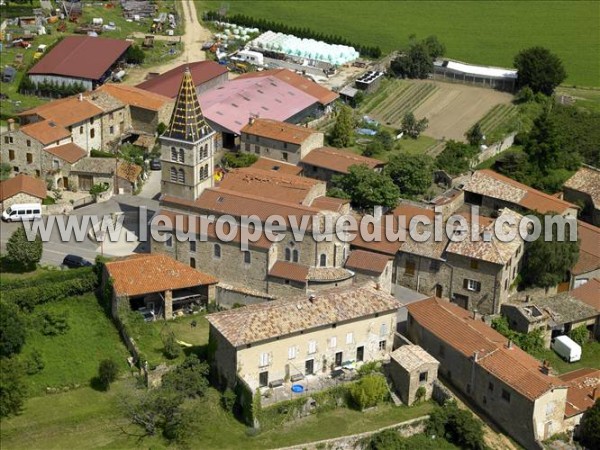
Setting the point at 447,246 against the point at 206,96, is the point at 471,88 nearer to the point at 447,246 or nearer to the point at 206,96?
the point at 206,96

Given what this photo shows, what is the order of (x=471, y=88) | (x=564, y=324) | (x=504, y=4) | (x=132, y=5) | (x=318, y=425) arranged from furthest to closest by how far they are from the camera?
(x=504, y=4), (x=132, y=5), (x=471, y=88), (x=564, y=324), (x=318, y=425)

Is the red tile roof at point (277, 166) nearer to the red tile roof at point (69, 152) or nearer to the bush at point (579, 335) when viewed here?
the red tile roof at point (69, 152)

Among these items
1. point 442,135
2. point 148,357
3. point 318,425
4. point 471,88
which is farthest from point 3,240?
point 471,88

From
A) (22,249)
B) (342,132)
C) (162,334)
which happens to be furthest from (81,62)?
(162,334)

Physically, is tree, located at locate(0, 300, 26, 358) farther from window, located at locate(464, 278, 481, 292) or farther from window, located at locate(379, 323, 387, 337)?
window, located at locate(464, 278, 481, 292)

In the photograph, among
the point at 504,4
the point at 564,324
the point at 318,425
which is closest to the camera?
the point at 318,425

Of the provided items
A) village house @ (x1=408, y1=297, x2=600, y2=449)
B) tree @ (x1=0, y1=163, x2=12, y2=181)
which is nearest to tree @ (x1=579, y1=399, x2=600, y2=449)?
village house @ (x1=408, y1=297, x2=600, y2=449)

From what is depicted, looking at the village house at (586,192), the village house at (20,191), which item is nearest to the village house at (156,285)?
the village house at (20,191)

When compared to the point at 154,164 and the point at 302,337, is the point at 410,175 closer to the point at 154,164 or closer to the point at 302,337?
the point at 154,164
